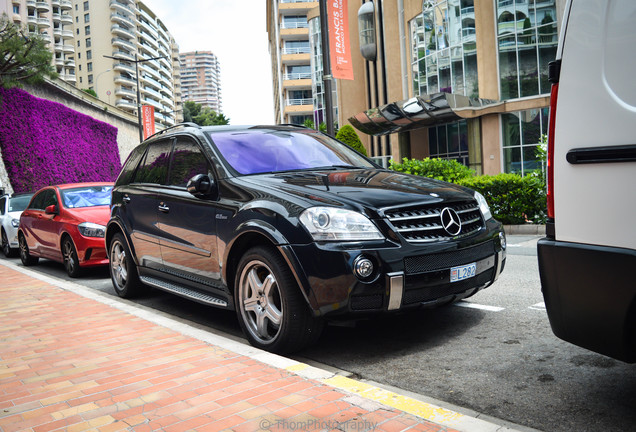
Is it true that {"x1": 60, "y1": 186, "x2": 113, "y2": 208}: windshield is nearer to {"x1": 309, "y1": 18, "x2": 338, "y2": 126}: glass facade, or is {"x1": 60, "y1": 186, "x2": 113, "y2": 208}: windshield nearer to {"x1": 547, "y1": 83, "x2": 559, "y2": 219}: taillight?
{"x1": 547, "y1": 83, "x2": 559, "y2": 219}: taillight

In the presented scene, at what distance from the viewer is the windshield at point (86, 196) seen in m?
10.0

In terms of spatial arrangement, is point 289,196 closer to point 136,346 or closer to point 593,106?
point 136,346

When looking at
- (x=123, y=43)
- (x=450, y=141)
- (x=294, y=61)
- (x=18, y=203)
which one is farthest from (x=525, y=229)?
(x=123, y=43)

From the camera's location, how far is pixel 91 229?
359 inches

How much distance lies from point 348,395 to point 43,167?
31.7m

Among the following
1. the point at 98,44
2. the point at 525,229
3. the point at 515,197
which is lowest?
the point at 525,229

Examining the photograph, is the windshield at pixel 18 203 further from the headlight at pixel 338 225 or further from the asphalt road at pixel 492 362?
the headlight at pixel 338 225

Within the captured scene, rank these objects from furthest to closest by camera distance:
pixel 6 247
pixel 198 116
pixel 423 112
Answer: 1. pixel 198 116
2. pixel 423 112
3. pixel 6 247

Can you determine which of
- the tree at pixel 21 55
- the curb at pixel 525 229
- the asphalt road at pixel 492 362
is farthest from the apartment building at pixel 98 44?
the asphalt road at pixel 492 362

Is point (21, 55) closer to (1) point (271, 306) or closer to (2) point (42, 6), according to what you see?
(1) point (271, 306)

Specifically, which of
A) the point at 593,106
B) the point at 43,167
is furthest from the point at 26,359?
the point at 43,167

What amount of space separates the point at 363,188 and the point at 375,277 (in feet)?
2.65

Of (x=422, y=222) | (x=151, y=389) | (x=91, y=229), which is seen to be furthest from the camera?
(x=91, y=229)

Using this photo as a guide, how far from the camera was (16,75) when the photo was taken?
2314cm
